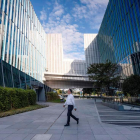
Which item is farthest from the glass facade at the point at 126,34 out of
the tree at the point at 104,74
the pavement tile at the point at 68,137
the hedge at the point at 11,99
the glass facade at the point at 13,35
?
the pavement tile at the point at 68,137

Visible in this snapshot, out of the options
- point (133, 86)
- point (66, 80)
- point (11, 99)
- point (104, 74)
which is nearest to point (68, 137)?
point (11, 99)

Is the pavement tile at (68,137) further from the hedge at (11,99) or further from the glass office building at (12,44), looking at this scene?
the glass office building at (12,44)

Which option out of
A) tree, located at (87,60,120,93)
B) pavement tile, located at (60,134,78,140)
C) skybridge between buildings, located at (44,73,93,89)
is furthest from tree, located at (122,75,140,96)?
skybridge between buildings, located at (44,73,93,89)

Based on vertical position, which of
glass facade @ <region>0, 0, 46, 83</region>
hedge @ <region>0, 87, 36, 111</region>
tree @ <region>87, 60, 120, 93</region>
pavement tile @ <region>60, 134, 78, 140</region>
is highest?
glass facade @ <region>0, 0, 46, 83</region>

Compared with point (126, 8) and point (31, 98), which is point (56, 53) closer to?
point (126, 8)

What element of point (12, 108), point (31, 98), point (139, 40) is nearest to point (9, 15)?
point (31, 98)

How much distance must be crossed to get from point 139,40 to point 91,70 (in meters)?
11.0

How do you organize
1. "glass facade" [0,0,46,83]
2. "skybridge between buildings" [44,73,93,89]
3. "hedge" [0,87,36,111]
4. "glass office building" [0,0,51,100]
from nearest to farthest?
"hedge" [0,87,36,111] < "glass office building" [0,0,51,100] < "glass facade" [0,0,46,83] < "skybridge between buildings" [44,73,93,89]

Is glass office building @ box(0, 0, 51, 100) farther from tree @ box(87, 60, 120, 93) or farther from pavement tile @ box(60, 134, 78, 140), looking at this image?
tree @ box(87, 60, 120, 93)

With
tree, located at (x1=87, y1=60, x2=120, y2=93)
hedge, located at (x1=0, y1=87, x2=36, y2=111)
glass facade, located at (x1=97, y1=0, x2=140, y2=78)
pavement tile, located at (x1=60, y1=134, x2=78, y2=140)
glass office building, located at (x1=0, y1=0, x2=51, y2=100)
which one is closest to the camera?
pavement tile, located at (x1=60, y1=134, x2=78, y2=140)

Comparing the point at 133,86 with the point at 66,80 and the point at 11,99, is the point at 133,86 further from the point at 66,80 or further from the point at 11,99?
the point at 66,80

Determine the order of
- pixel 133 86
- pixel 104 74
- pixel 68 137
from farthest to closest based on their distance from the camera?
pixel 104 74
pixel 133 86
pixel 68 137

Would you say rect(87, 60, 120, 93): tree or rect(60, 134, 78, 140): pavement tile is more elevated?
rect(87, 60, 120, 93): tree

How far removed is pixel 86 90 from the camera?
78438 millimetres
